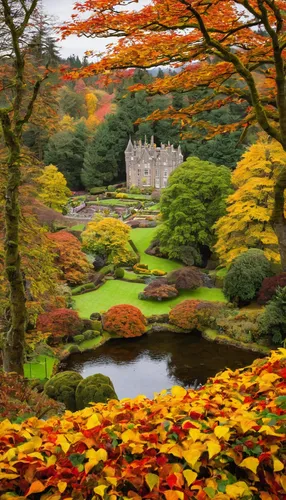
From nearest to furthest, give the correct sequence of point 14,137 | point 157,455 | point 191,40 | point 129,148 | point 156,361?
point 157,455
point 191,40
point 14,137
point 156,361
point 129,148

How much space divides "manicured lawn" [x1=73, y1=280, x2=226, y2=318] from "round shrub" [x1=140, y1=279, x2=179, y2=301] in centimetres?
33

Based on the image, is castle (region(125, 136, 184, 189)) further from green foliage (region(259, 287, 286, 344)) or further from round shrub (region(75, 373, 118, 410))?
round shrub (region(75, 373, 118, 410))

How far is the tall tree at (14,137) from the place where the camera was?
6.95 m

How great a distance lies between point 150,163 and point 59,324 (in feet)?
124

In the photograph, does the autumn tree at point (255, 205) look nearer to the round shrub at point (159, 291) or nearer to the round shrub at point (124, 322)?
the round shrub at point (159, 291)

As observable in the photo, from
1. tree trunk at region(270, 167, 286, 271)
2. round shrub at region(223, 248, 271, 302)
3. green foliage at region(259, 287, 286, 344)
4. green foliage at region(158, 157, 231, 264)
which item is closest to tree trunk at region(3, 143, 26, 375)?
tree trunk at region(270, 167, 286, 271)

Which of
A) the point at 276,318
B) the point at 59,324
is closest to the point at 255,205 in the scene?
the point at 276,318

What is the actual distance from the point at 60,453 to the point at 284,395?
171 cm

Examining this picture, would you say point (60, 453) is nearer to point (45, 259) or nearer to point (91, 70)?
point (91, 70)

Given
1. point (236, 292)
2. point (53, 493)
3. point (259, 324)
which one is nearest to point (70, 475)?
point (53, 493)

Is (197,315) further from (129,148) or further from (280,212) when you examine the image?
(129,148)

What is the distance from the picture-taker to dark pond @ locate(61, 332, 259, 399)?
54.2ft

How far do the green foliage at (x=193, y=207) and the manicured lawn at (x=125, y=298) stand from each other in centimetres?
446

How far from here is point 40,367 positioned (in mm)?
16594
